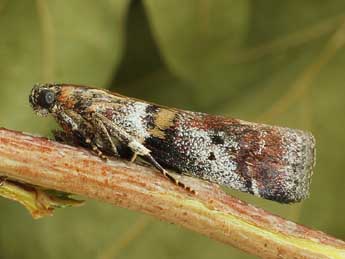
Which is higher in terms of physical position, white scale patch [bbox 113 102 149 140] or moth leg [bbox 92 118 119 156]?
white scale patch [bbox 113 102 149 140]

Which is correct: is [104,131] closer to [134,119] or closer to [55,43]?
[134,119]

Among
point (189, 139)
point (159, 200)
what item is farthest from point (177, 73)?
point (159, 200)

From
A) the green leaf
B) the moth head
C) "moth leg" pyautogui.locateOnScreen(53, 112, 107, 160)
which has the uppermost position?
the green leaf

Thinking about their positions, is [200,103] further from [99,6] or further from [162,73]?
[99,6]

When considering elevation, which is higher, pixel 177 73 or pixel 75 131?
pixel 177 73

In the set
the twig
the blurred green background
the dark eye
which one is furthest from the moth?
the blurred green background

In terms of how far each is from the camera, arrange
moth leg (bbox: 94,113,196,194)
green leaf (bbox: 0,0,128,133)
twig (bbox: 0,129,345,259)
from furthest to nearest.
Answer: green leaf (bbox: 0,0,128,133) → moth leg (bbox: 94,113,196,194) → twig (bbox: 0,129,345,259)

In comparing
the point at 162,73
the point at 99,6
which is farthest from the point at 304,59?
the point at 99,6

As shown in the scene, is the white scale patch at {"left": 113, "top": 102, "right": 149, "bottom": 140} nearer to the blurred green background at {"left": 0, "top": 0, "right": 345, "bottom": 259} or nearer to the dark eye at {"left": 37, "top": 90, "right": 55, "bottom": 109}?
the dark eye at {"left": 37, "top": 90, "right": 55, "bottom": 109}

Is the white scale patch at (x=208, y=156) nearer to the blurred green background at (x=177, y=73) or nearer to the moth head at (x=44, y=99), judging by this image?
the moth head at (x=44, y=99)
